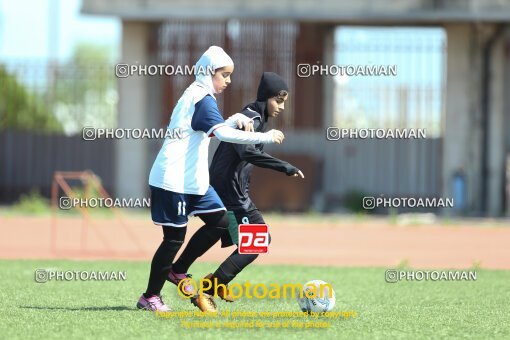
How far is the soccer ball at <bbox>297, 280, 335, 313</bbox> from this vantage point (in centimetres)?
960

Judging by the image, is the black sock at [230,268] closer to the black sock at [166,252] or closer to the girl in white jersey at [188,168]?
the girl in white jersey at [188,168]

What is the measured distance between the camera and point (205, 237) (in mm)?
9750

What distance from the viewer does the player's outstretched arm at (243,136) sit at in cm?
915

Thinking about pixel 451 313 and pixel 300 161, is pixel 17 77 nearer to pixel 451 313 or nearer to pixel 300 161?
pixel 300 161

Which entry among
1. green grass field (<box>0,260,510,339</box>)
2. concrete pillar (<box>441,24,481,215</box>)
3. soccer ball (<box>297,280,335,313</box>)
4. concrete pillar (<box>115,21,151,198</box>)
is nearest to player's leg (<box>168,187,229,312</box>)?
green grass field (<box>0,260,510,339</box>)

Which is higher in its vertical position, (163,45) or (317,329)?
(163,45)

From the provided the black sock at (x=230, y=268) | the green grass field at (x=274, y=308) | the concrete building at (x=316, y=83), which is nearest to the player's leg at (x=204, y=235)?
the black sock at (x=230, y=268)

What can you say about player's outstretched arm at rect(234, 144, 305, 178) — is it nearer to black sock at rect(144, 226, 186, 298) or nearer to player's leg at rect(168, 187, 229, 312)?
player's leg at rect(168, 187, 229, 312)

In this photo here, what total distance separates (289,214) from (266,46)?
4092 millimetres

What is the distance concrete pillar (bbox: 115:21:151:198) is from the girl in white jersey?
18.9 m

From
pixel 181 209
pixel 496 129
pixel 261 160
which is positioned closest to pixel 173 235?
pixel 181 209

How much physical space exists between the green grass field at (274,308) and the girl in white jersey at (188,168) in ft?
1.93

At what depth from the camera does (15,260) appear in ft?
53.1

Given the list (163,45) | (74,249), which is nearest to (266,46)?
(163,45)
